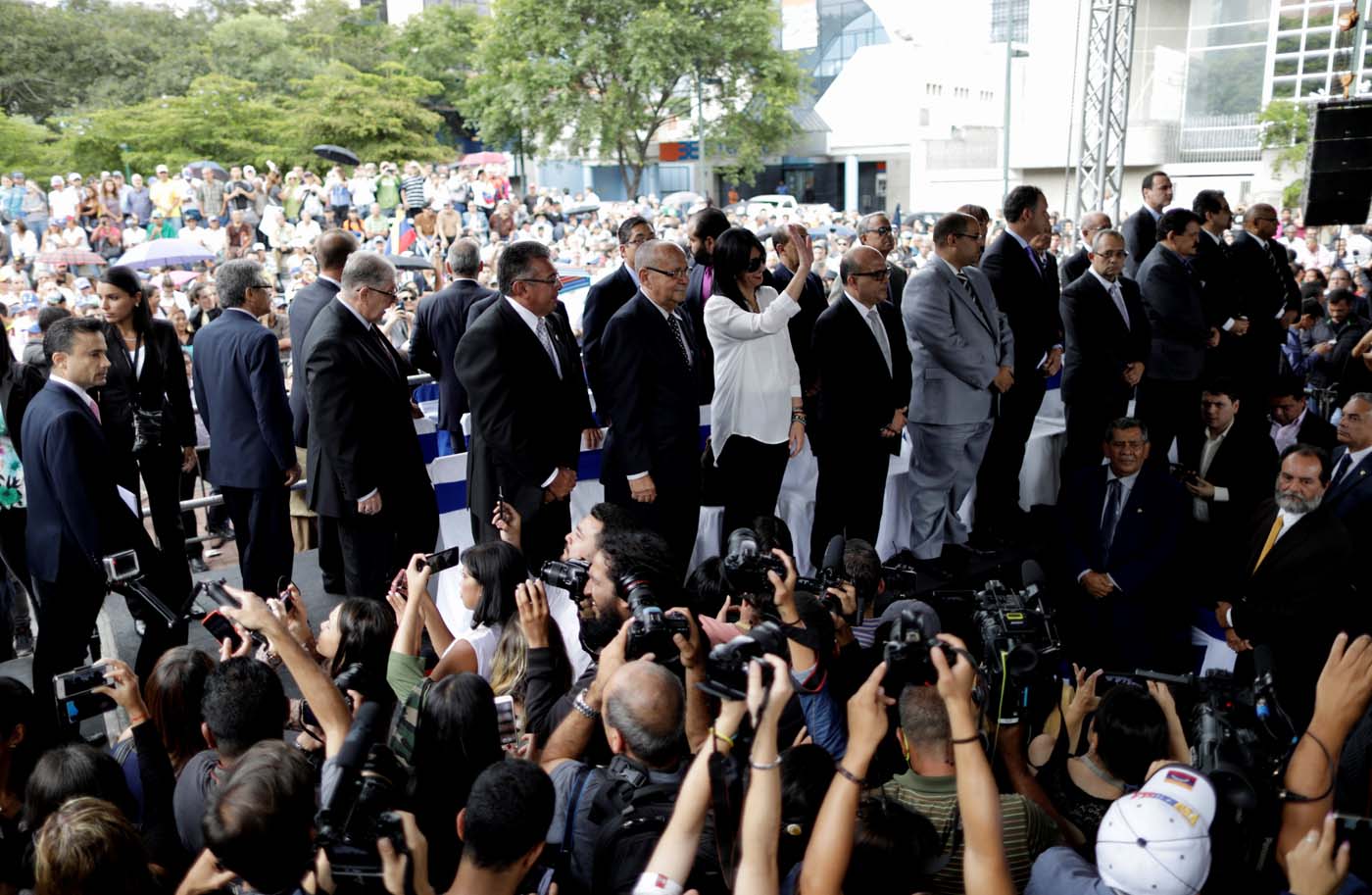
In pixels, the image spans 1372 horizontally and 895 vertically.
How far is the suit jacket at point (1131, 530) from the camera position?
4512 mm

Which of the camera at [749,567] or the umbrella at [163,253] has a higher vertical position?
the umbrella at [163,253]

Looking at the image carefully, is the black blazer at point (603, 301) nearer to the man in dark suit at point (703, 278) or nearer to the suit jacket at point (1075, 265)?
the man in dark suit at point (703, 278)

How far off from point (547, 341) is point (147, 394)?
1883 millimetres

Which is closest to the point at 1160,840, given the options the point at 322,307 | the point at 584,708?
the point at 584,708

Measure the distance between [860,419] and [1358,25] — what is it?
4934mm

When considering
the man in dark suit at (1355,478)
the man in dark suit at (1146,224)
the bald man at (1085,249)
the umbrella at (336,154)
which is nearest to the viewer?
the man in dark suit at (1355,478)

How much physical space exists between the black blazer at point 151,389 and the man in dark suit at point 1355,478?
485 cm

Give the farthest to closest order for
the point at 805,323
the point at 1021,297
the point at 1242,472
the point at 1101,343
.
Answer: the point at 1101,343 < the point at 1021,297 < the point at 1242,472 < the point at 805,323

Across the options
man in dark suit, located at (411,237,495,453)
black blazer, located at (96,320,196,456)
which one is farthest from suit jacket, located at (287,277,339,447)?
man in dark suit, located at (411,237,495,453)

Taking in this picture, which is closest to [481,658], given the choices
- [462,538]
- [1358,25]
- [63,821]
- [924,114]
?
[63,821]

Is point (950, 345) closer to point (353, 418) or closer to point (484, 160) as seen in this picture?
point (353, 418)

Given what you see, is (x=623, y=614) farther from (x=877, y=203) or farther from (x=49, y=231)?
(x=877, y=203)

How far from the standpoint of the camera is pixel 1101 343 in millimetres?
5715

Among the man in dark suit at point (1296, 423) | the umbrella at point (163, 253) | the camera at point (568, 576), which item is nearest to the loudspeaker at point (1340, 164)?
the man in dark suit at point (1296, 423)
